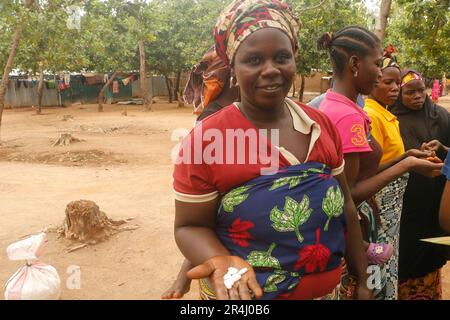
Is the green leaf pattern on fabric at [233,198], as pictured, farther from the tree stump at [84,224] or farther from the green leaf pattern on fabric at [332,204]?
the tree stump at [84,224]

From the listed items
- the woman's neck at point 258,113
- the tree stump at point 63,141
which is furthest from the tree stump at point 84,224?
the tree stump at point 63,141

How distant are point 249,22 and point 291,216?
64 centimetres

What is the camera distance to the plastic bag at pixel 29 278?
265 cm

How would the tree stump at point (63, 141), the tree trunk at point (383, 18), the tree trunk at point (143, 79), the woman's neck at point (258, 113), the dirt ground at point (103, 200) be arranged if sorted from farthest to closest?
the tree trunk at point (143, 79) → the tree stump at point (63, 141) → the tree trunk at point (383, 18) → the dirt ground at point (103, 200) → the woman's neck at point (258, 113)

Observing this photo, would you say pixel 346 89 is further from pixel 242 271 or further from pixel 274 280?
pixel 242 271

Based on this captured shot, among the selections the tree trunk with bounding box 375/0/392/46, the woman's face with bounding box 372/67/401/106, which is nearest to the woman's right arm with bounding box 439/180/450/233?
the woman's face with bounding box 372/67/401/106

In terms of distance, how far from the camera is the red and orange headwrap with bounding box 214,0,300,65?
4.62 ft

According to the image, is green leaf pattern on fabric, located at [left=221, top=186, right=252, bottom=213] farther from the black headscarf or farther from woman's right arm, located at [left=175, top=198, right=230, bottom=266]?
the black headscarf

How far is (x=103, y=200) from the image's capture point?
5.99m

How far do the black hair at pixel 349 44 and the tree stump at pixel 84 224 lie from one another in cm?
316

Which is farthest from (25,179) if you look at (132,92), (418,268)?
(132,92)

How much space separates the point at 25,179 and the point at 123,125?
782 cm

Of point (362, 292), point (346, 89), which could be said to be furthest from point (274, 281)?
point (346, 89)

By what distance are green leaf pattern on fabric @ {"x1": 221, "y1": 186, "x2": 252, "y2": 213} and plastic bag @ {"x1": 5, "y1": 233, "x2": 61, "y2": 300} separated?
1.83 m
